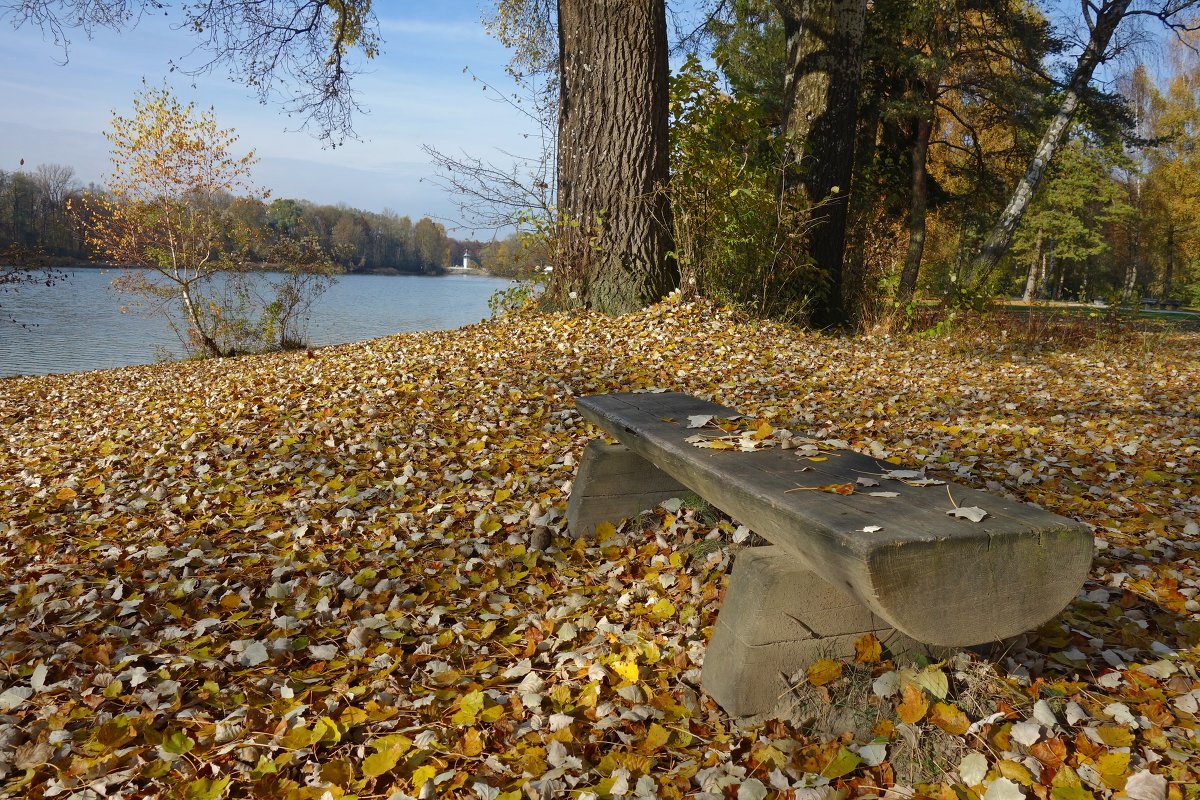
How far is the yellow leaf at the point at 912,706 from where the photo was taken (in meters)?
2.03

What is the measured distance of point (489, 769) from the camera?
2.05m

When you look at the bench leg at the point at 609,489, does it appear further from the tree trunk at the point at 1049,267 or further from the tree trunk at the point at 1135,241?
the tree trunk at the point at 1049,267

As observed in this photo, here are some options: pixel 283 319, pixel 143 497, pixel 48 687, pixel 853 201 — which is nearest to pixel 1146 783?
pixel 48 687

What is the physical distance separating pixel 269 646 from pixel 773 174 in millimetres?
6878

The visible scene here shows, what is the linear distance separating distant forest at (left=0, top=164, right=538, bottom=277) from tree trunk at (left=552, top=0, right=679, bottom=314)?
91 centimetres

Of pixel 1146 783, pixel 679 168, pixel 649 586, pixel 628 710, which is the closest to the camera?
pixel 1146 783

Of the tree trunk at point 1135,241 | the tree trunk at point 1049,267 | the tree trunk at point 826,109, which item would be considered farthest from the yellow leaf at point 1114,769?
the tree trunk at point 1049,267

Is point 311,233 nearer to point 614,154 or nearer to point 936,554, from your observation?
point 614,154

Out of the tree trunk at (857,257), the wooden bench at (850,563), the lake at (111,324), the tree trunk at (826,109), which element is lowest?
the lake at (111,324)

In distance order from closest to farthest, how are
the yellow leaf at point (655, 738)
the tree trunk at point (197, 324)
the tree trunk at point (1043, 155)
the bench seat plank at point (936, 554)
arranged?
1. the bench seat plank at point (936, 554)
2. the yellow leaf at point (655, 738)
3. the tree trunk at point (1043, 155)
4. the tree trunk at point (197, 324)

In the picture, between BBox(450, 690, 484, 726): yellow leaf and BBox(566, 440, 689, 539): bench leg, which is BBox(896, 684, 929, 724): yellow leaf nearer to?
BBox(450, 690, 484, 726): yellow leaf

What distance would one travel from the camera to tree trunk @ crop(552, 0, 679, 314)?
23.9ft

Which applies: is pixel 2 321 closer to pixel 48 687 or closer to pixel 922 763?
pixel 48 687

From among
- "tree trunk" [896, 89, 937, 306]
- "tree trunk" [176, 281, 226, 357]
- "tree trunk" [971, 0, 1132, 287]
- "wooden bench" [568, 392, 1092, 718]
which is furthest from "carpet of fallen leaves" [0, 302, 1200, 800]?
"tree trunk" [896, 89, 937, 306]
